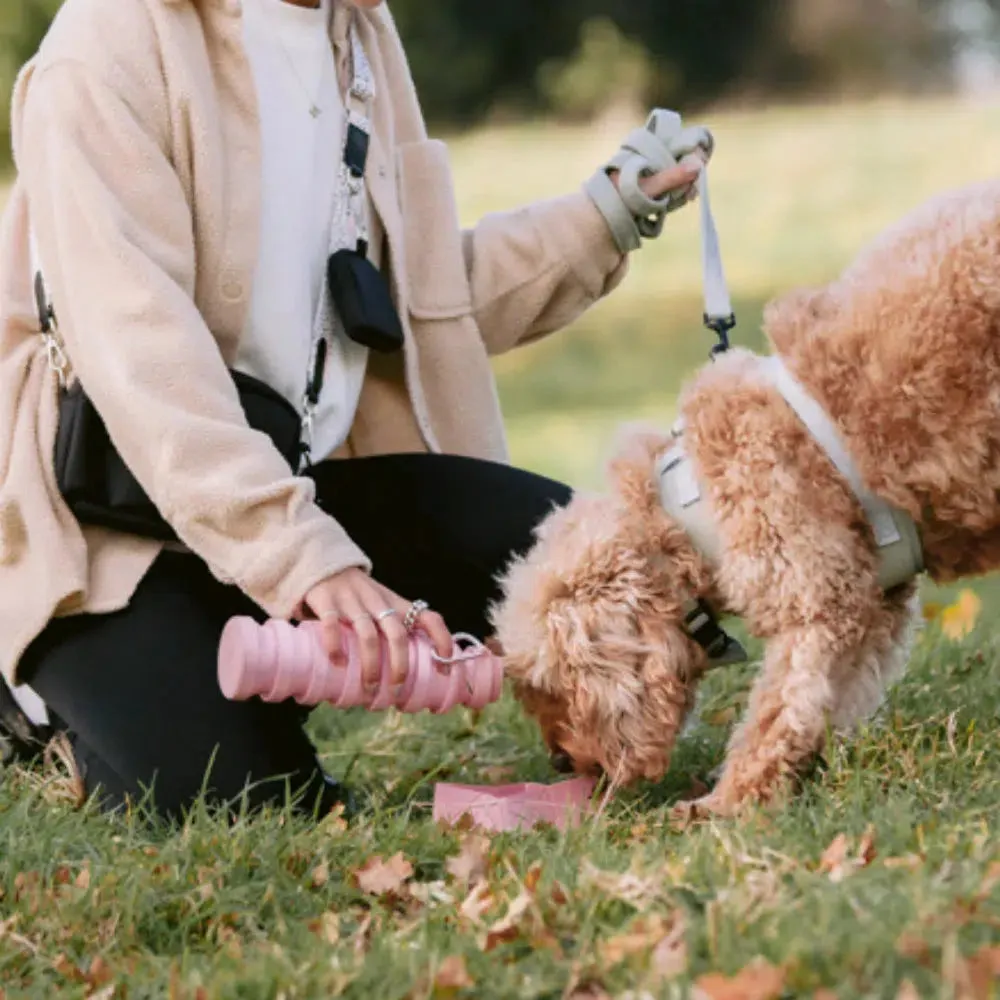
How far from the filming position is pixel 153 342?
10.0ft

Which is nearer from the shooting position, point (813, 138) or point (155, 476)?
point (155, 476)

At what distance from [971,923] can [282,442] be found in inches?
65.4

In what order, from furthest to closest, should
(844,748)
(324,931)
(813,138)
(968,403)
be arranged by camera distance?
(813,138), (844,748), (968,403), (324,931)

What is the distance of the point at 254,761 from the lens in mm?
3271

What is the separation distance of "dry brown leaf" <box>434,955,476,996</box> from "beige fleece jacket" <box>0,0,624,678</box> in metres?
0.89

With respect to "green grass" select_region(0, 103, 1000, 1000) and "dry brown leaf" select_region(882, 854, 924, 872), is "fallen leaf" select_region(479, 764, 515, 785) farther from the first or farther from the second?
"dry brown leaf" select_region(882, 854, 924, 872)

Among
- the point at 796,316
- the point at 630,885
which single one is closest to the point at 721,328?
the point at 796,316

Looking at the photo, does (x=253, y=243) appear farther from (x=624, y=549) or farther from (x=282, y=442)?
(x=624, y=549)

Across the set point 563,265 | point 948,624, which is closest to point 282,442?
point 563,265

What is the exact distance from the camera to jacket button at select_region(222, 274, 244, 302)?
10.8 ft

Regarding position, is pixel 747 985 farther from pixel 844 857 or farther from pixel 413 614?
pixel 413 614

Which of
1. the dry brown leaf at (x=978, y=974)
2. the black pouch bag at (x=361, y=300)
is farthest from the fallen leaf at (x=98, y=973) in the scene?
the black pouch bag at (x=361, y=300)

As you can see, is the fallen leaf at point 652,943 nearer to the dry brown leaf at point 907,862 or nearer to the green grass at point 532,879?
the green grass at point 532,879

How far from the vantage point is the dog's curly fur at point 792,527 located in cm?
279
